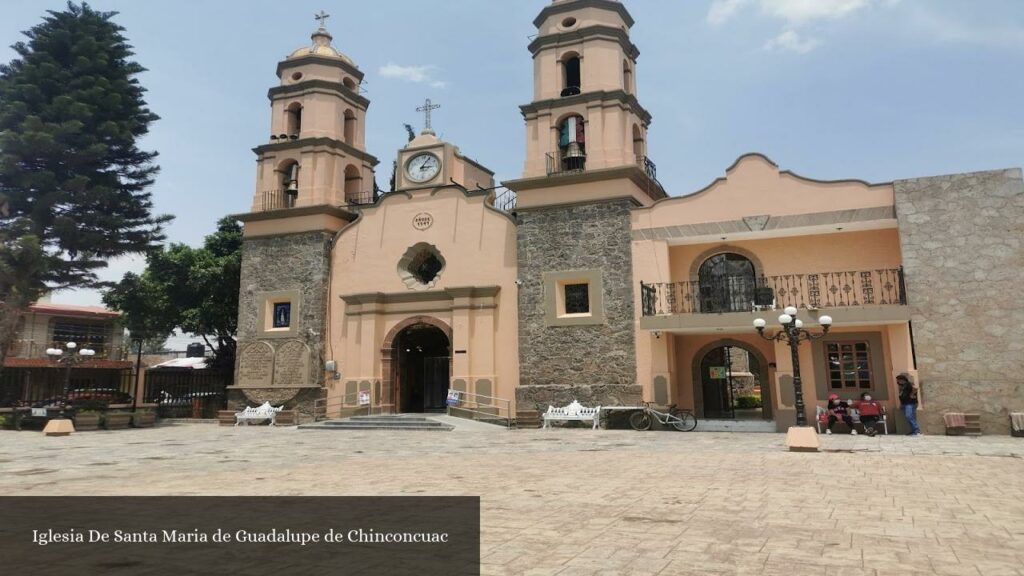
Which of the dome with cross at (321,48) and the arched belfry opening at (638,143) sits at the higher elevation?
the dome with cross at (321,48)

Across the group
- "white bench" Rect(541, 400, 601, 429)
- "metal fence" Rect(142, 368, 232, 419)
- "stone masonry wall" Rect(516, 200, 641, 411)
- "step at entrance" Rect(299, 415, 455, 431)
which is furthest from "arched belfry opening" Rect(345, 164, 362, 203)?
"white bench" Rect(541, 400, 601, 429)

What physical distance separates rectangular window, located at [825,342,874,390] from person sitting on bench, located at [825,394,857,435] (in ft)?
2.30

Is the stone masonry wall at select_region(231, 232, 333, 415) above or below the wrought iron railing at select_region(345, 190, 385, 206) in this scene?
below

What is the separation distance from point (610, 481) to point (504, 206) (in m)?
14.0

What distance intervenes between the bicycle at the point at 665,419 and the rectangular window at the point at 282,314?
1184cm

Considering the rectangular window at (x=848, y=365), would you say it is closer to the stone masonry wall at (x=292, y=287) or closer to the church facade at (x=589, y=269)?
the church facade at (x=589, y=269)

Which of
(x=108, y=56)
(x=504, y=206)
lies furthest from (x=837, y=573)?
(x=108, y=56)

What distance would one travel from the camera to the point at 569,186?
18.5m

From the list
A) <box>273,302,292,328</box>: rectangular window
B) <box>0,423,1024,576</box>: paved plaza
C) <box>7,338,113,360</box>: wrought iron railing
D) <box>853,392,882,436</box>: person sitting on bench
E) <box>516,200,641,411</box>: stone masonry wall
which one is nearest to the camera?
<box>0,423,1024,576</box>: paved plaza

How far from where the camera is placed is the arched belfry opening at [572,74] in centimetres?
1962

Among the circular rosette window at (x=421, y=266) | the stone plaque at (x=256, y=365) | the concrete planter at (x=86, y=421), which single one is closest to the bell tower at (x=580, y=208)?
the circular rosette window at (x=421, y=266)

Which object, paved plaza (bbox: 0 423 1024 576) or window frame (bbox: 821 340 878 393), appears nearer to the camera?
paved plaza (bbox: 0 423 1024 576)

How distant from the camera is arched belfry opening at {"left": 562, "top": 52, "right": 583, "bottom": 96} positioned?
1962 cm

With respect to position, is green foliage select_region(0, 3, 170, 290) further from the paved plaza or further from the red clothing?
the red clothing
